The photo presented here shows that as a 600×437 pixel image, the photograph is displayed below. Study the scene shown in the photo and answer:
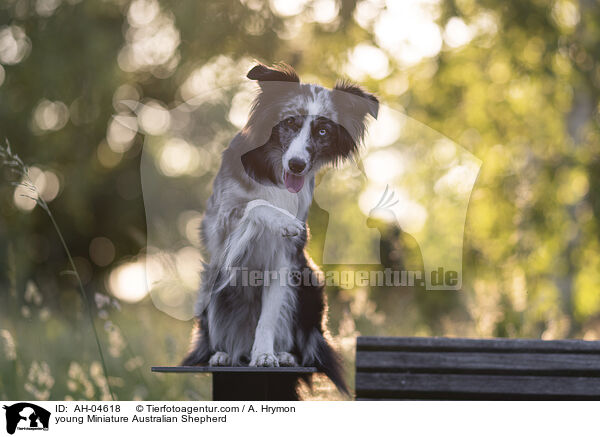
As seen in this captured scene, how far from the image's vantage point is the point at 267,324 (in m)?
2.19

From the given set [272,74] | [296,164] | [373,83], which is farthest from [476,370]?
[373,83]

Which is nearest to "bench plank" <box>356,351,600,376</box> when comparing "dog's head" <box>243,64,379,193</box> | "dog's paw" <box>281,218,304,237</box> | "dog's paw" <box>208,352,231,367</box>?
"dog's paw" <box>208,352,231,367</box>

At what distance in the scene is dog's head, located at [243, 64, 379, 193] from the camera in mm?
2084

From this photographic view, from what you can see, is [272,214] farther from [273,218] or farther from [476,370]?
[476,370]

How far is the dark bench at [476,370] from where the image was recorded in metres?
2.62

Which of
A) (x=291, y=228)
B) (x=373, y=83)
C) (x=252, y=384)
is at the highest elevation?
(x=373, y=83)

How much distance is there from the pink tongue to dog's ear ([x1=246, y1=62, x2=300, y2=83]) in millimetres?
310

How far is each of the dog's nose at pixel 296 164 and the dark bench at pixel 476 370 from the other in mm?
889

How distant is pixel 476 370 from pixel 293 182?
45.6 inches

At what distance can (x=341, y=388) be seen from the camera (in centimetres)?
258

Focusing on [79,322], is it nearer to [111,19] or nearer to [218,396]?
[218,396]

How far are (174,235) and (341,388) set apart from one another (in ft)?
2.91

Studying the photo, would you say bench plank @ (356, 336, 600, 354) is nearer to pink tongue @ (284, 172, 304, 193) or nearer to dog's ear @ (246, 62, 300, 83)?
pink tongue @ (284, 172, 304, 193)
